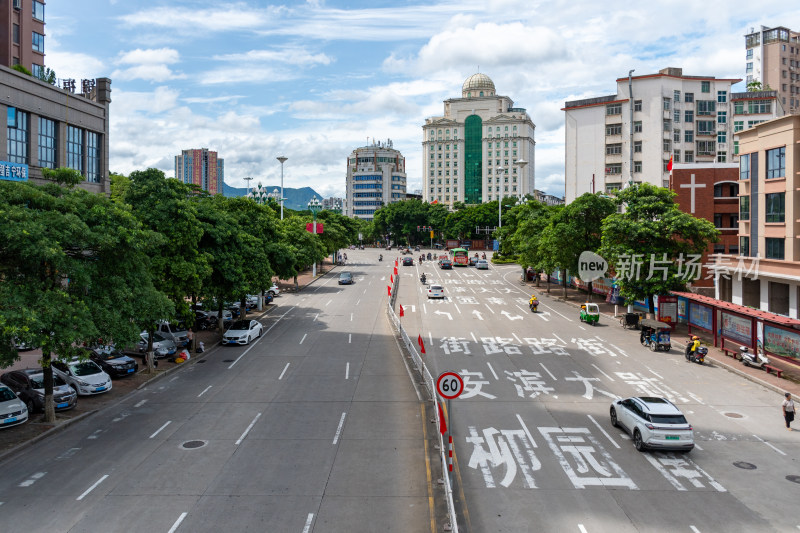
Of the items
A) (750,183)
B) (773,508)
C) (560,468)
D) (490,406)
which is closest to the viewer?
(773,508)

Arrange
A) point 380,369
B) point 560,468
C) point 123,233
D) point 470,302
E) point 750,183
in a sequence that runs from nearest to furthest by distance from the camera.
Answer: point 560,468 → point 123,233 → point 380,369 → point 750,183 → point 470,302

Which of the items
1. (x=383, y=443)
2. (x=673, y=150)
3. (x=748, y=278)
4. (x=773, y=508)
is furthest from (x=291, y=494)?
(x=673, y=150)

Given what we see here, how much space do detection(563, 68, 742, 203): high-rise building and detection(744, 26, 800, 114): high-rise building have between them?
66.9 metres

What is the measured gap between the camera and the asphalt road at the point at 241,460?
14.0 meters

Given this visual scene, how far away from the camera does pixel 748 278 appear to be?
4344cm

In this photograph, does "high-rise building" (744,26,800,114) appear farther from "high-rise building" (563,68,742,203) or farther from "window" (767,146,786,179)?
"window" (767,146,786,179)

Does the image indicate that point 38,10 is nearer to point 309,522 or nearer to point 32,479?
point 32,479

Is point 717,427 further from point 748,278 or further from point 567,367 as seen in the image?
point 748,278

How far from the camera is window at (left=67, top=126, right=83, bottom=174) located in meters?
43.9

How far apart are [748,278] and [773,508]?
109ft

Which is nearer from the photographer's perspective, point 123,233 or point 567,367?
point 123,233

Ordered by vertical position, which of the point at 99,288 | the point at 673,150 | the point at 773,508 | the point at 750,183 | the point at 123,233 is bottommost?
the point at 773,508

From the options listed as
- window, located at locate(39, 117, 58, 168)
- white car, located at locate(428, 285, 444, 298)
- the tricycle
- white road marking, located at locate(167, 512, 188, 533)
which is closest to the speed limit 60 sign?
white road marking, located at locate(167, 512, 188, 533)

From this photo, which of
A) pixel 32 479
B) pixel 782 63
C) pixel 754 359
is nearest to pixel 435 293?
pixel 754 359
